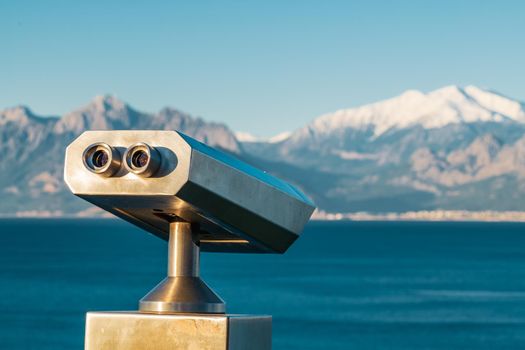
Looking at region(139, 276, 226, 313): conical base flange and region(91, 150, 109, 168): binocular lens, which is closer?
region(91, 150, 109, 168): binocular lens

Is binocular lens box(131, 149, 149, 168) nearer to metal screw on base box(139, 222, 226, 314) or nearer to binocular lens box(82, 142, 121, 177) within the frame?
binocular lens box(82, 142, 121, 177)

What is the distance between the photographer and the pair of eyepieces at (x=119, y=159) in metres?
6.13

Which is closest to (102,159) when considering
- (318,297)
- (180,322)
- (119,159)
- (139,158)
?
(119,159)

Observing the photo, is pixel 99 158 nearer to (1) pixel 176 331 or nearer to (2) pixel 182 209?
(2) pixel 182 209

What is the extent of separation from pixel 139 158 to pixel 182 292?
105 cm

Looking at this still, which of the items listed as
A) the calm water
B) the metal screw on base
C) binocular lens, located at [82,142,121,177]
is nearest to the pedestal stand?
the metal screw on base

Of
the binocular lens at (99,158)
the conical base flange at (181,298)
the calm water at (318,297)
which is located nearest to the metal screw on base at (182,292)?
the conical base flange at (181,298)

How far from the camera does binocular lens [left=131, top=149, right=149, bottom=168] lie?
618 centimetres

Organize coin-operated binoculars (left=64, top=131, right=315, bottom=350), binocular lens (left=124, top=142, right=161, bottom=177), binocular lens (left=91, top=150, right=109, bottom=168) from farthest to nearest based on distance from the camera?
binocular lens (left=91, top=150, right=109, bottom=168)
coin-operated binoculars (left=64, top=131, right=315, bottom=350)
binocular lens (left=124, top=142, right=161, bottom=177)

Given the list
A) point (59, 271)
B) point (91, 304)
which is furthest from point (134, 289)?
point (59, 271)

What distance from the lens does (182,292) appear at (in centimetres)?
696

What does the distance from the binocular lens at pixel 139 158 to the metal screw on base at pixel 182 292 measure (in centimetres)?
100

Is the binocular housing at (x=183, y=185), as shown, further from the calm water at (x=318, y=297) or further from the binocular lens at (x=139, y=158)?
the calm water at (x=318, y=297)

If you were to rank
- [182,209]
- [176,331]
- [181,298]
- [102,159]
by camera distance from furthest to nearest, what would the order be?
[181,298] → [182,209] → [176,331] → [102,159]
